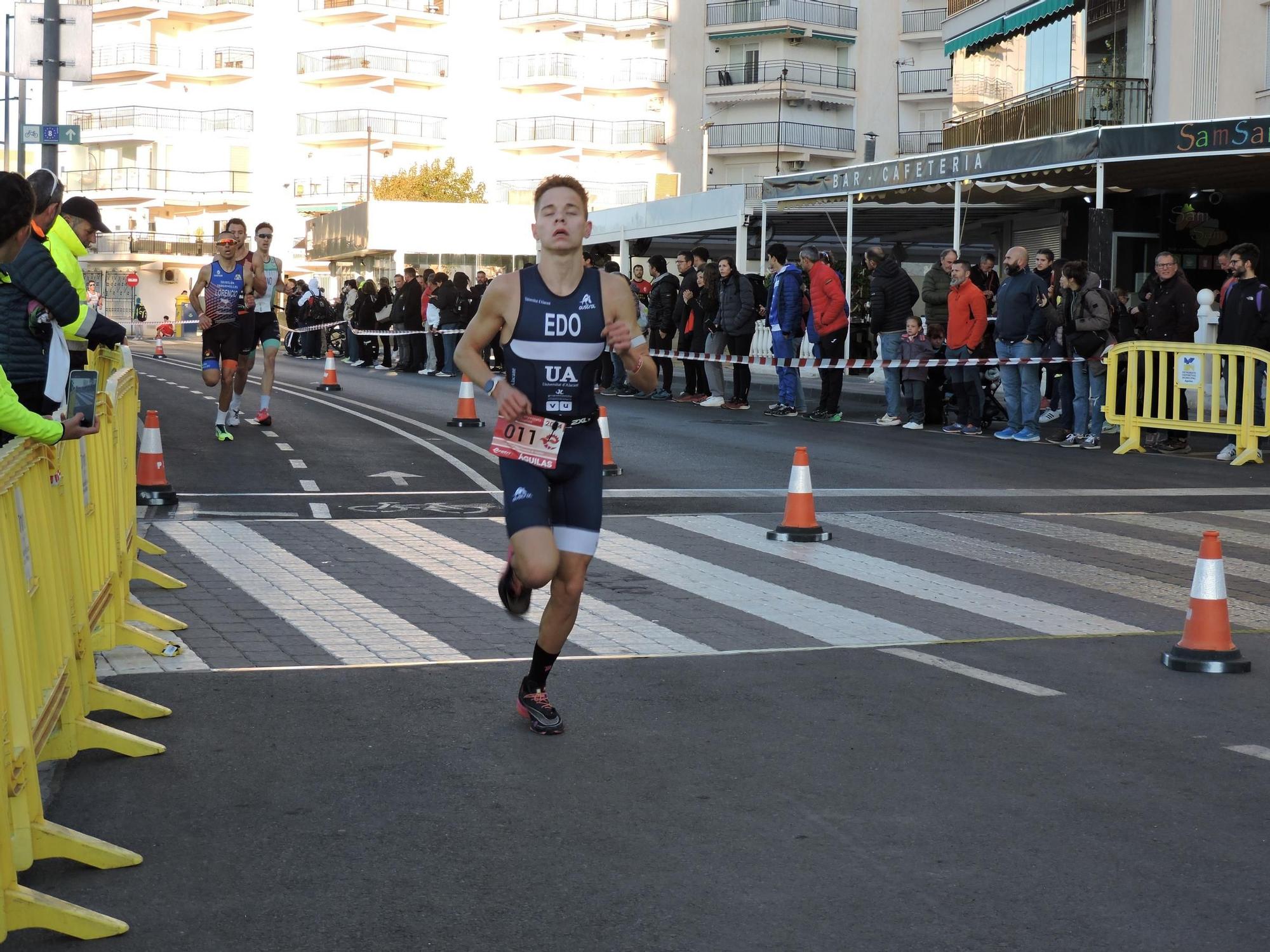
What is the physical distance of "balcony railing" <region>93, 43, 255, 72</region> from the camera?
313 feet

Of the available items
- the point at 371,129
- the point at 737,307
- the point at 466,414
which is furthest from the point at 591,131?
the point at 466,414

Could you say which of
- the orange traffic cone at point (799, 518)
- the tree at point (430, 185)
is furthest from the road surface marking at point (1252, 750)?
the tree at point (430, 185)

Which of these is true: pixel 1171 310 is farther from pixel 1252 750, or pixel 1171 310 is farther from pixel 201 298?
pixel 1252 750

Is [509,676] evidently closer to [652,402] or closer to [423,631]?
[423,631]

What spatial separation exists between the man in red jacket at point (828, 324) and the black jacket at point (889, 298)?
2.45 feet

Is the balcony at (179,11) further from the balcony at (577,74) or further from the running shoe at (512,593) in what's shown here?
the running shoe at (512,593)

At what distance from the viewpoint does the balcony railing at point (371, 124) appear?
92562 millimetres

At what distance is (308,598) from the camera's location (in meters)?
8.91

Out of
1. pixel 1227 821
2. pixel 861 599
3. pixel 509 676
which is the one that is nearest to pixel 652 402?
pixel 861 599

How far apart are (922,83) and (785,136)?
711 cm

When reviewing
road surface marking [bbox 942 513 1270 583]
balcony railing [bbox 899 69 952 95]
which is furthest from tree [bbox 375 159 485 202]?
road surface marking [bbox 942 513 1270 583]

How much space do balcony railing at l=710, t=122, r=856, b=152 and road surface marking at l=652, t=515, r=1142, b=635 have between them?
238 ft

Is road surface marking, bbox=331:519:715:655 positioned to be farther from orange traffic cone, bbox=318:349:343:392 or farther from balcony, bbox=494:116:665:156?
balcony, bbox=494:116:665:156

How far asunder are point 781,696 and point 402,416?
1519cm
